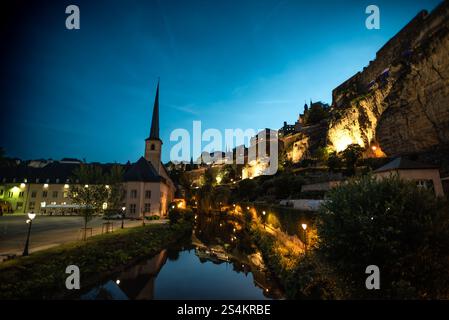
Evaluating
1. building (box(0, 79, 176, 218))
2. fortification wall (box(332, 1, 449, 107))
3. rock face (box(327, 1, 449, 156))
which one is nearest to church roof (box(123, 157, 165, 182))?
building (box(0, 79, 176, 218))

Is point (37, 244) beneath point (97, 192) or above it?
beneath

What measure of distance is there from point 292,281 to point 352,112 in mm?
43875

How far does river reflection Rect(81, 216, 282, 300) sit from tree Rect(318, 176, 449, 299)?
22.1 ft

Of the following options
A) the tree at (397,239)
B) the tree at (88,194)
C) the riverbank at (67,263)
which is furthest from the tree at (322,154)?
the tree at (88,194)

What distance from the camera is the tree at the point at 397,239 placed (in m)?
7.19

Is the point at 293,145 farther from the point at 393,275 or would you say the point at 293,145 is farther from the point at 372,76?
the point at 393,275

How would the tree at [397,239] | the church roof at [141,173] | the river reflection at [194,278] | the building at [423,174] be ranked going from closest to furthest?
the tree at [397,239] < the river reflection at [194,278] < the building at [423,174] < the church roof at [141,173]

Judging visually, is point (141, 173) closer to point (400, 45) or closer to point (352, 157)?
point (352, 157)

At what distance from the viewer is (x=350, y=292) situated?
8375mm

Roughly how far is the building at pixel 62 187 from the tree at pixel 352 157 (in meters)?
35.4

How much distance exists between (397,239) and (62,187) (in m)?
64.6

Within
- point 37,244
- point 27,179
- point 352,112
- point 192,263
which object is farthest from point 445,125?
point 27,179

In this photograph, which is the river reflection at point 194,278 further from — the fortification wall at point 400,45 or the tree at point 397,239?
the fortification wall at point 400,45

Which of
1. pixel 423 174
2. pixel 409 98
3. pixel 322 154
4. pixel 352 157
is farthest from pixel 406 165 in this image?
pixel 322 154
